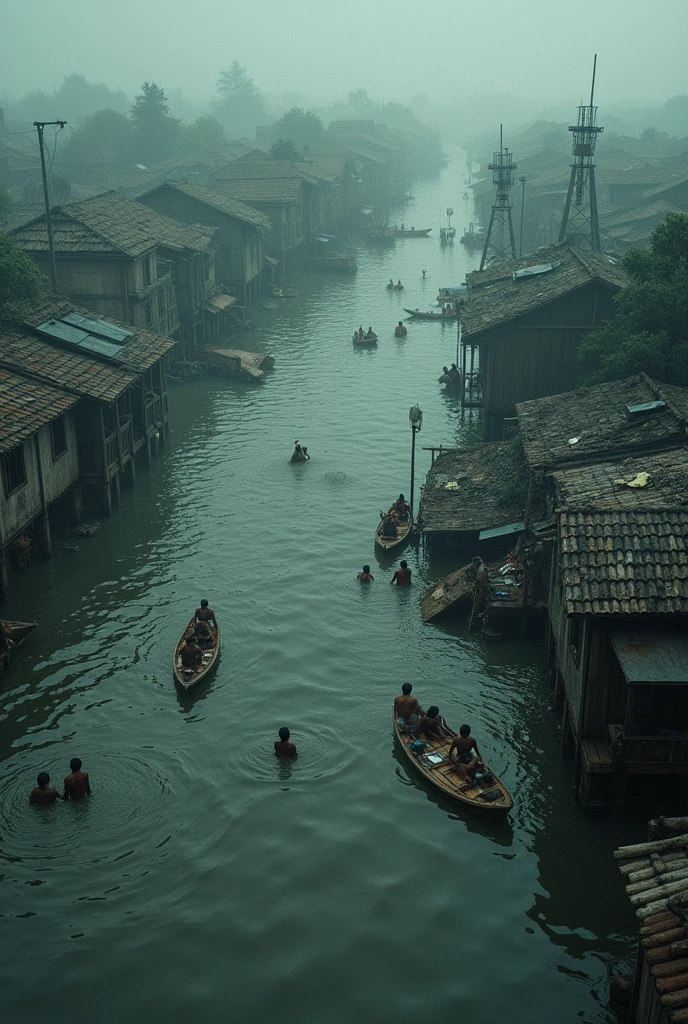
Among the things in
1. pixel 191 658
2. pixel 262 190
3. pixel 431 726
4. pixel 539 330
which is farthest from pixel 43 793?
pixel 262 190

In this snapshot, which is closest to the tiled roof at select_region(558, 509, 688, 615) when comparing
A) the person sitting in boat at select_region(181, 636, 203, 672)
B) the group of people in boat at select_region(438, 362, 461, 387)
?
the person sitting in boat at select_region(181, 636, 203, 672)

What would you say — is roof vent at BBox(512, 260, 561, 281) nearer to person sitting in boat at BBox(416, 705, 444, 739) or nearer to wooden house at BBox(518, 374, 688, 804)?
wooden house at BBox(518, 374, 688, 804)

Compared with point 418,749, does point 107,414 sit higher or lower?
higher

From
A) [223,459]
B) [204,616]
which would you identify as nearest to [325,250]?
[223,459]

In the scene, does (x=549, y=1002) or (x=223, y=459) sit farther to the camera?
(x=223, y=459)

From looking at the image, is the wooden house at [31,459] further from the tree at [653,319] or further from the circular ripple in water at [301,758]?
the tree at [653,319]

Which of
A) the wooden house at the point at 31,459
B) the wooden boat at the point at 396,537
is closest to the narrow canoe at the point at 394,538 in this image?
the wooden boat at the point at 396,537

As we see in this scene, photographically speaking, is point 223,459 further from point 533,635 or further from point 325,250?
point 325,250
